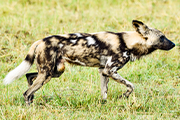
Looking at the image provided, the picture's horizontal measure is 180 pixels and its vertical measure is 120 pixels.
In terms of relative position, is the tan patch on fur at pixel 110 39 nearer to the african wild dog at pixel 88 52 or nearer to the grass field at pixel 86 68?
the african wild dog at pixel 88 52

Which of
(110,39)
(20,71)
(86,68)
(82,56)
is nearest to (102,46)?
(110,39)

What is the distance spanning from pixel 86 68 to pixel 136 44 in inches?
47.4

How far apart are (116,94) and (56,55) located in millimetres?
961

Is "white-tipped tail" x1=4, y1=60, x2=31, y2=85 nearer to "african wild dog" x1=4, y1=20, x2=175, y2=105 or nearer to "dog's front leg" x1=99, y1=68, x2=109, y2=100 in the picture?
"african wild dog" x1=4, y1=20, x2=175, y2=105

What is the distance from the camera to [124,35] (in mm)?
3680

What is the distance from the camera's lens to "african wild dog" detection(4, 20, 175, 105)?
3389 millimetres

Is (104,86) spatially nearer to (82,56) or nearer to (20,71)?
(82,56)

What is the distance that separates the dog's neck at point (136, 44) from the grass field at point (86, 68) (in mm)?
529

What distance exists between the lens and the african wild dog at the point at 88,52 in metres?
3.39

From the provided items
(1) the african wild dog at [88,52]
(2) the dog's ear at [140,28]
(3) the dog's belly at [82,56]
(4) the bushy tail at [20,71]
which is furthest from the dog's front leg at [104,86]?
(4) the bushy tail at [20,71]

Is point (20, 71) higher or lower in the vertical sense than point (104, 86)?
higher

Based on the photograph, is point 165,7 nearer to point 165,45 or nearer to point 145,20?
point 145,20

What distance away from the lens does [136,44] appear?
3654 millimetres

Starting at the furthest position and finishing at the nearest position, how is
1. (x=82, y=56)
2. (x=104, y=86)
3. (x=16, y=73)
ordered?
(x=104, y=86) → (x=82, y=56) → (x=16, y=73)
